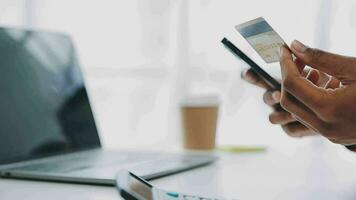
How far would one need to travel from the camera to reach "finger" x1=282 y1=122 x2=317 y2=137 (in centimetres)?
91

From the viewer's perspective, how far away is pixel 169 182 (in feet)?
2.19

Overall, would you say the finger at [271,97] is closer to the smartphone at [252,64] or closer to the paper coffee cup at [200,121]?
the smartphone at [252,64]

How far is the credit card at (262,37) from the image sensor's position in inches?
26.5

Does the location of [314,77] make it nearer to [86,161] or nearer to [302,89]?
[302,89]

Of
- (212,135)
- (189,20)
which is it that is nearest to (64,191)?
(212,135)

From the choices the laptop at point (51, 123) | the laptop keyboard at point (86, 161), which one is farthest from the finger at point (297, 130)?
the laptop keyboard at point (86, 161)

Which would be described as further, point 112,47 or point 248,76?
point 112,47

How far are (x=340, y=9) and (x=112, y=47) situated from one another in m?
0.75

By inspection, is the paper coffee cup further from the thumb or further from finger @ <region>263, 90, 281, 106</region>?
Answer: the thumb

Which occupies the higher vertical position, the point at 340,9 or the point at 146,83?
the point at 340,9

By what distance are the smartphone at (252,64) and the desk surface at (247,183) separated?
16 centimetres

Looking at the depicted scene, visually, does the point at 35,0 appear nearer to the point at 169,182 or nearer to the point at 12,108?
the point at 12,108

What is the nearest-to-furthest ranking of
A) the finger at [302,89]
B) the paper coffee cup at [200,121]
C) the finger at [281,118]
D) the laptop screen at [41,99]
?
1. the finger at [302,89]
2. the laptop screen at [41,99]
3. the finger at [281,118]
4. the paper coffee cup at [200,121]

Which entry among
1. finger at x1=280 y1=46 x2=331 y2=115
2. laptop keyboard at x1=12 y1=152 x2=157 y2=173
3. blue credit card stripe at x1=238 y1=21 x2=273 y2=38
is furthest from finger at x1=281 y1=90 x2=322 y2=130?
laptop keyboard at x1=12 y1=152 x2=157 y2=173
